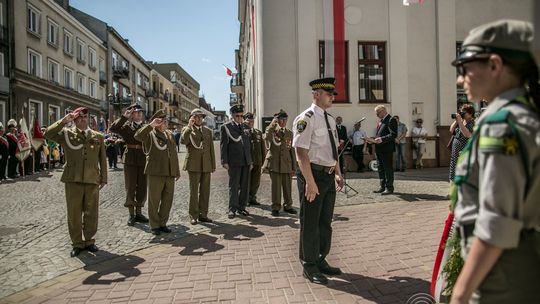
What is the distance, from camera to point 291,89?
14523 mm

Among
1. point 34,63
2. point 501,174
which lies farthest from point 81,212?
point 34,63

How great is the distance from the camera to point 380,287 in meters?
3.84

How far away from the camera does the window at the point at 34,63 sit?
2627 cm

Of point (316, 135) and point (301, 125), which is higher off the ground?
point (301, 125)

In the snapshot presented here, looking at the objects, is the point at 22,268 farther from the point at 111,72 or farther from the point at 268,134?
the point at 111,72

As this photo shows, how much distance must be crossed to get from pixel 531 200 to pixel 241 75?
39.0m

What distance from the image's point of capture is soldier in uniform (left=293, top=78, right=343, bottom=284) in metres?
3.97

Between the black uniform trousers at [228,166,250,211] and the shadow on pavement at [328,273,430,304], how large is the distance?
3479mm

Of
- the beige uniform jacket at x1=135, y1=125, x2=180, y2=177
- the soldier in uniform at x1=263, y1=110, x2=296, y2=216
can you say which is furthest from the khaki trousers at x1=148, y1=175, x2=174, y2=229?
the soldier in uniform at x1=263, y1=110, x2=296, y2=216

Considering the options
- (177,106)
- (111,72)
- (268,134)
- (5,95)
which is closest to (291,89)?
(268,134)

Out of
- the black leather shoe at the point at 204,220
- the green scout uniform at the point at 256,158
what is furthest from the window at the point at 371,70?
the black leather shoe at the point at 204,220

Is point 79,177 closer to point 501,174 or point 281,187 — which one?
point 281,187

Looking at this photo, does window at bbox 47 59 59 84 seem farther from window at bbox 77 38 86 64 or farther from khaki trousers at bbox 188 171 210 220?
khaki trousers at bbox 188 171 210 220

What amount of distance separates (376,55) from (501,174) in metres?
14.6
